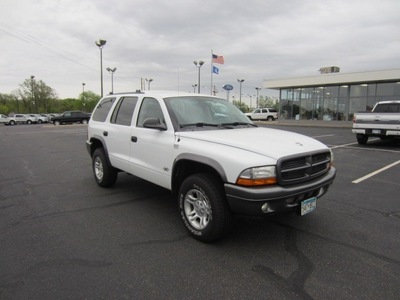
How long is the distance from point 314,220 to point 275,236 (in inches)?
33.8

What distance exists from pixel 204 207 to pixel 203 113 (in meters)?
1.53

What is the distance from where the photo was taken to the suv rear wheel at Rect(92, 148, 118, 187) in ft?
19.1

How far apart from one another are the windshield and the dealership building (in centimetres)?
2780

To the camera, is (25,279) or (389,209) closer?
(25,279)

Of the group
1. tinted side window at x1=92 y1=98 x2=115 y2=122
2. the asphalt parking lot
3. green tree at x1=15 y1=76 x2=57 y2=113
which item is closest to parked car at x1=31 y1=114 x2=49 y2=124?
green tree at x1=15 y1=76 x2=57 y2=113

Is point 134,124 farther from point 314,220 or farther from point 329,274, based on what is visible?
point 329,274

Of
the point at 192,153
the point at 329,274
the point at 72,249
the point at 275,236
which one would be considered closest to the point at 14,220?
the point at 72,249

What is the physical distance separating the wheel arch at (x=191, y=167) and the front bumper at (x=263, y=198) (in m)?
0.22

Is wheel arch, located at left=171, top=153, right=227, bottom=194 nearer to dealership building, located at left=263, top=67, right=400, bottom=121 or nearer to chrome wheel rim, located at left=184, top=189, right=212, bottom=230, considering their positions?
chrome wheel rim, located at left=184, top=189, right=212, bottom=230

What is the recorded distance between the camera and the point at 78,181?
6.76 m

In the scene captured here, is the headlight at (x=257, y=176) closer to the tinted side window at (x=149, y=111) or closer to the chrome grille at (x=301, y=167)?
the chrome grille at (x=301, y=167)

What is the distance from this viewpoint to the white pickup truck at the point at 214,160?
322 centimetres

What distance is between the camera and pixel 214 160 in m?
3.43

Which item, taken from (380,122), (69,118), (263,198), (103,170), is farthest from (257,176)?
(69,118)
